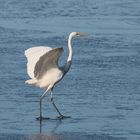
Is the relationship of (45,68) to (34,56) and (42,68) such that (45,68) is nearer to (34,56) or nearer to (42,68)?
(42,68)

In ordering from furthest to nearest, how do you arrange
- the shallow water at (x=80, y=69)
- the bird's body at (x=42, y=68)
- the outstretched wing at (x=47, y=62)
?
the bird's body at (x=42, y=68) < the outstretched wing at (x=47, y=62) < the shallow water at (x=80, y=69)

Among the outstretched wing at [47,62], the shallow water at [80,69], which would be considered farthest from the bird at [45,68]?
the shallow water at [80,69]

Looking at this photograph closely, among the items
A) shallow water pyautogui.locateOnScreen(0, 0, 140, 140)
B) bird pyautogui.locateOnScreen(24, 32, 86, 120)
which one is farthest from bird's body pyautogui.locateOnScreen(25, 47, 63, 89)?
shallow water pyautogui.locateOnScreen(0, 0, 140, 140)

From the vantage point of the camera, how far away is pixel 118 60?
17578mm

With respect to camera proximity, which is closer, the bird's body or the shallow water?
the shallow water

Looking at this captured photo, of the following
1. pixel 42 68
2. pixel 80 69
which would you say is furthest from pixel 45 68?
pixel 80 69

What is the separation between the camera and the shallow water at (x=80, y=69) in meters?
12.4

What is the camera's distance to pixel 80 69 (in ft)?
55.0

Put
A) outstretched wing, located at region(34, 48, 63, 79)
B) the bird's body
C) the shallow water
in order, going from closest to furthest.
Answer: the shallow water → outstretched wing, located at region(34, 48, 63, 79) → the bird's body

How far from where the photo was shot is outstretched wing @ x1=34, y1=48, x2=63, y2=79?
1306 centimetres

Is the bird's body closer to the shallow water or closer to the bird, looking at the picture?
the bird

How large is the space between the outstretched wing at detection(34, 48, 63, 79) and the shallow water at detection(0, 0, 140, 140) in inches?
23.8

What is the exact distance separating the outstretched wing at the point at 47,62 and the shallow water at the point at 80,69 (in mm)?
604

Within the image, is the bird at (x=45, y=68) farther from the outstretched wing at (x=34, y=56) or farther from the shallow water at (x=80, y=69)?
the shallow water at (x=80, y=69)
